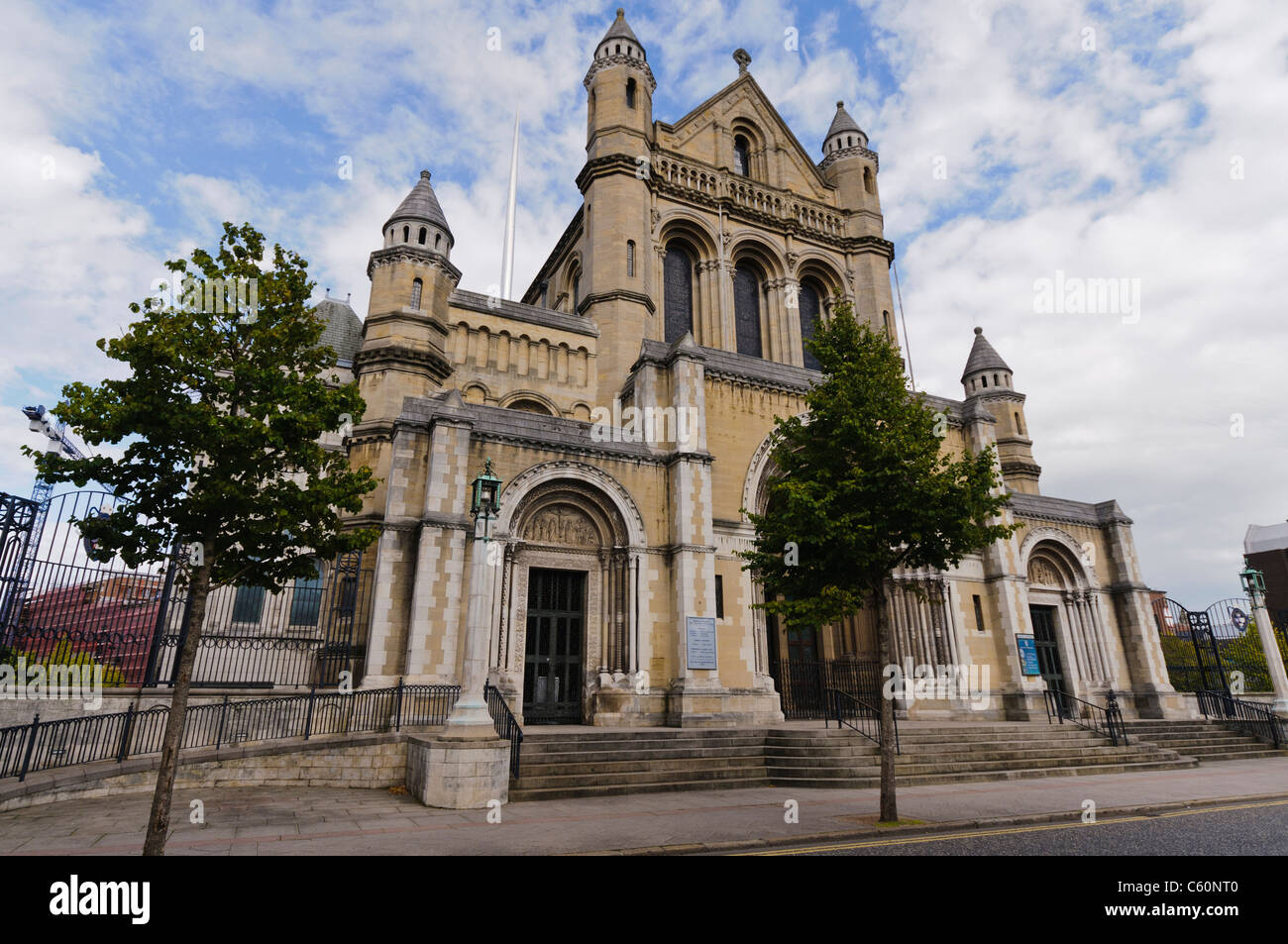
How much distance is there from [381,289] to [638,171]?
11.6m

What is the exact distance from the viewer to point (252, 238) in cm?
902

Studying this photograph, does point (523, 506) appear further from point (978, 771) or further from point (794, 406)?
point (978, 771)

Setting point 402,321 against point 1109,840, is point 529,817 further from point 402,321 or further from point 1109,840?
point 402,321

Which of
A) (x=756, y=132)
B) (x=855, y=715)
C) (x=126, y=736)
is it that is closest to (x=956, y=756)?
(x=855, y=715)

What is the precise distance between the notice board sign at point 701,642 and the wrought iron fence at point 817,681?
14.1 ft

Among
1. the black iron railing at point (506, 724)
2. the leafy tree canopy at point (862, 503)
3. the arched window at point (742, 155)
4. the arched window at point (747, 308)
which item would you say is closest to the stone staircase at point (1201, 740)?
the leafy tree canopy at point (862, 503)

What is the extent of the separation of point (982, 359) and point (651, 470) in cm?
2232

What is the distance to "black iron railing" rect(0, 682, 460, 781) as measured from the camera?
10.8 meters

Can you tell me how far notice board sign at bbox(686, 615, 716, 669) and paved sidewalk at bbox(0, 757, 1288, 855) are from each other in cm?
433

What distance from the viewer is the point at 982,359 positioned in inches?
1273

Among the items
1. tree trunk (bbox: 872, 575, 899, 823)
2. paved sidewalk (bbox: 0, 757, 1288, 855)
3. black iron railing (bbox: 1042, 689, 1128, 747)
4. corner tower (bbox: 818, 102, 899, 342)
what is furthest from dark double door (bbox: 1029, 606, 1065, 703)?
tree trunk (bbox: 872, 575, 899, 823)

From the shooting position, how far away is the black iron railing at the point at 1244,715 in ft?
63.9
